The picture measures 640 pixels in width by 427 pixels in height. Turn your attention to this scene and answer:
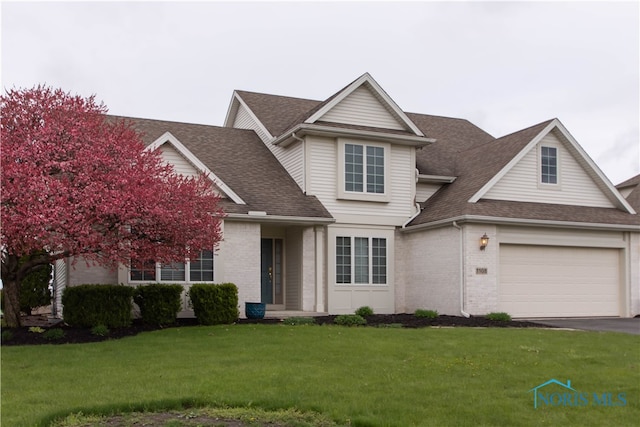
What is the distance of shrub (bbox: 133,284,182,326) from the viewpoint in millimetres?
16578

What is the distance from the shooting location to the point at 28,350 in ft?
40.2

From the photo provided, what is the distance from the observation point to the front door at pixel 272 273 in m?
21.8

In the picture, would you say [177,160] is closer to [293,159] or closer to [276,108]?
[293,159]

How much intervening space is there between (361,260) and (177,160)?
6414 millimetres

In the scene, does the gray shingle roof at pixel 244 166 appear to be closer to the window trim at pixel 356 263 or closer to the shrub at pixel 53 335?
the window trim at pixel 356 263

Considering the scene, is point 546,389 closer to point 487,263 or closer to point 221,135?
point 487,263

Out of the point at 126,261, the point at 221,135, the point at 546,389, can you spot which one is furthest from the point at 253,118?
the point at 546,389

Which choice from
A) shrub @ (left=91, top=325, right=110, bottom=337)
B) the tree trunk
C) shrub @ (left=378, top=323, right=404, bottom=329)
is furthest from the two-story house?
shrub @ (left=91, top=325, right=110, bottom=337)

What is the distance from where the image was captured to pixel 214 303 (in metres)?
17.0

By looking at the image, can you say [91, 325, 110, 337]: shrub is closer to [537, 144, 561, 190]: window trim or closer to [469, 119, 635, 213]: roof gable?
[469, 119, 635, 213]: roof gable

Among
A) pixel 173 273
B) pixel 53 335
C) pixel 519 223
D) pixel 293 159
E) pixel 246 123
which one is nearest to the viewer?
pixel 53 335

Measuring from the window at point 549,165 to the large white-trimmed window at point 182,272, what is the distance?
10632 millimetres

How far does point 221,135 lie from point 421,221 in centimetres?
762

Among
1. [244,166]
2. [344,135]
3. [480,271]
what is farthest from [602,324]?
[244,166]
